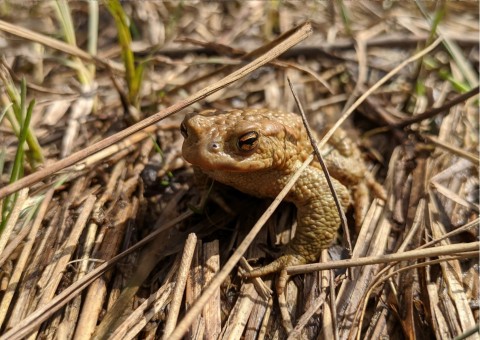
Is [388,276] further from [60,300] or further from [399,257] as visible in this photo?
[60,300]

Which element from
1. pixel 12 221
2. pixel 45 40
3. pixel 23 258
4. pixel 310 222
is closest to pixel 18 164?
pixel 12 221

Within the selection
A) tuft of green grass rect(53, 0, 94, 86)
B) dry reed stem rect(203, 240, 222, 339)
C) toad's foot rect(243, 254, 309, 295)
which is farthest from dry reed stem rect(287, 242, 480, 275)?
tuft of green grass rect(53, 0, 94, 86)

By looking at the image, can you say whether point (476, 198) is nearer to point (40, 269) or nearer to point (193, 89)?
point (193, 89)

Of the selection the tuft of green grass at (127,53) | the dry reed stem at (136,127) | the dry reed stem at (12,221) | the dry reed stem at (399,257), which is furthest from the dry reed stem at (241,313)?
the tuft of green grass at (127,53)

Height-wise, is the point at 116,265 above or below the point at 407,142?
below

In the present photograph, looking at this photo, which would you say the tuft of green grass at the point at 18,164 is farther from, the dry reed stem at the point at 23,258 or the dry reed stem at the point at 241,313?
the dry reed stem at the point at 241,313

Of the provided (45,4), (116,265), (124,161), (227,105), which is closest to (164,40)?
(227,105)

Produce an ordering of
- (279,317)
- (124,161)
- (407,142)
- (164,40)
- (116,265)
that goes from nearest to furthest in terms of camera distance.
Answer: (279,317) → (116,265) → (124,161) → (407,142) → (164,40)
